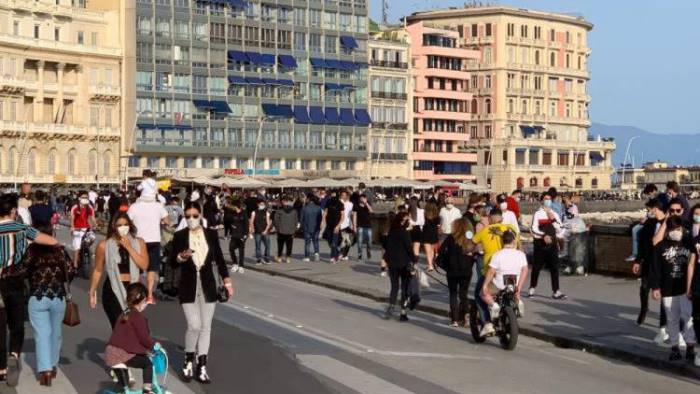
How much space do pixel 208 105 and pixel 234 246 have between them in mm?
74912

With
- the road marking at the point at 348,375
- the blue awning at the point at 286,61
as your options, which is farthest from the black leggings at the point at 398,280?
the blue awning at the point at 286,61

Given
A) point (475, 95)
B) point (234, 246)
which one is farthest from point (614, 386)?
point (475, 95)

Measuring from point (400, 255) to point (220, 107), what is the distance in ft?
285

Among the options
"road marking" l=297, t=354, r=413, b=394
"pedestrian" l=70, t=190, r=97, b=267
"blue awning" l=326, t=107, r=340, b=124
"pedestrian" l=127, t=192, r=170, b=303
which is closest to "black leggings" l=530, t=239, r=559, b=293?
"pedestrian" l=127, t=192, r=170, b=303

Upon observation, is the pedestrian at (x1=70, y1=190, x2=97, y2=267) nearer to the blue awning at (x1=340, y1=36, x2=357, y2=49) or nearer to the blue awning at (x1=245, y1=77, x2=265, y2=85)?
the blue awning at (x1=245, y1=77, x2=265, y2=85)

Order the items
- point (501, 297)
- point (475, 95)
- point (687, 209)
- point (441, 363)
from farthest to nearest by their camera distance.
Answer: point (475, 95) < point (687, 209) < point (501, 297) < point (441, 363)

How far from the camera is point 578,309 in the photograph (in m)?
21.1

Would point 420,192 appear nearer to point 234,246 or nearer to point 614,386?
point 234,246

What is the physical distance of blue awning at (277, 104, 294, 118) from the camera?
11006 centimetres

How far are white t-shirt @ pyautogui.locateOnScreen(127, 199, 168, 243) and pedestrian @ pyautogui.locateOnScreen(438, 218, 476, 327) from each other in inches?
181

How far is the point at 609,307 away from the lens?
21.3 meters

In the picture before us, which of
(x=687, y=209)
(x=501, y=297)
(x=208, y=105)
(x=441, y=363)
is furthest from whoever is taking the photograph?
(x=208, y=105)

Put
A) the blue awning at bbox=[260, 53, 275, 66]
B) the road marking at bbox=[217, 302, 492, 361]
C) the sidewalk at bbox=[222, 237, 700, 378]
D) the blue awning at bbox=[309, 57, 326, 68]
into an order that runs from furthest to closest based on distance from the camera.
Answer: the blue awning at bbox=[309, 57, 326, 68] < the blue awning at bbox=[260, 53, 275, 66] < the sidewalk at bbox=[222, 237, 700, 378] < the road marking at bbox=[217, 302, 492, 361]

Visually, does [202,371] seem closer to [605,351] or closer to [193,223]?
[193,223]
